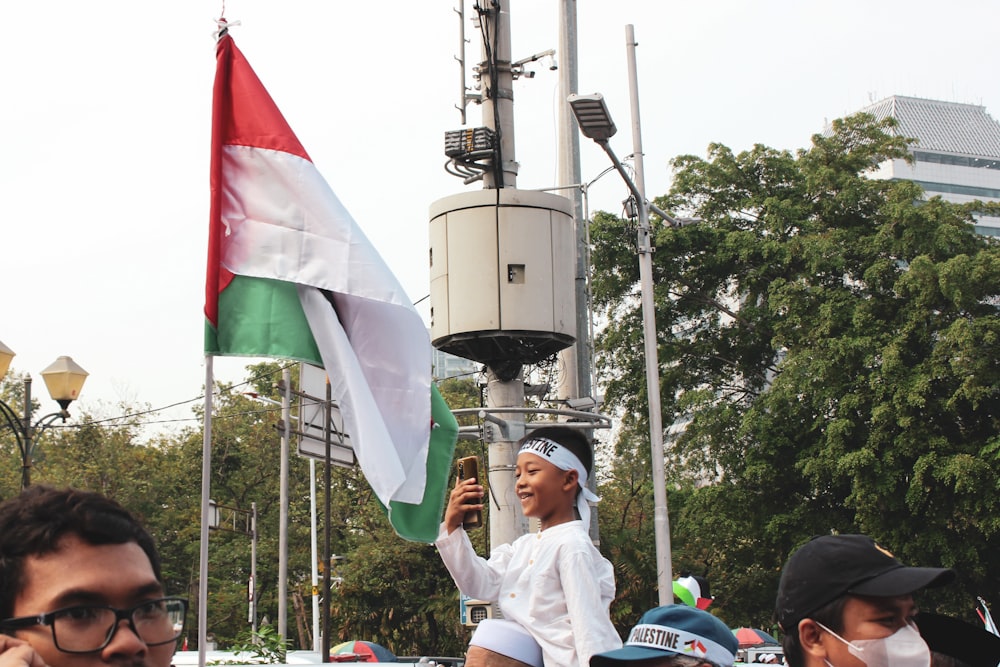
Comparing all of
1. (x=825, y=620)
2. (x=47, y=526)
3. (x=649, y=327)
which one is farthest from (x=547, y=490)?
(x=649, y=327)

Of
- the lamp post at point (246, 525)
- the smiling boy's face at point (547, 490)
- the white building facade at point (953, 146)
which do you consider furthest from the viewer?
the white building facade at point (953, 146)

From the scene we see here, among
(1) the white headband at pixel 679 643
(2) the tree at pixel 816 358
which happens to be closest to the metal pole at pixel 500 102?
(1) the white headband at pixel 679 643

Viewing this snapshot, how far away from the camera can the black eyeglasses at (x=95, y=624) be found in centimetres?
212

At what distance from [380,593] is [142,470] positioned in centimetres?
1585

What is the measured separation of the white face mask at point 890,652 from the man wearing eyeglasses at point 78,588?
182 centimetres

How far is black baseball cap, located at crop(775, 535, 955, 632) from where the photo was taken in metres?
3.28

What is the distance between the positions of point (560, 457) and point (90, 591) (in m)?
3.23

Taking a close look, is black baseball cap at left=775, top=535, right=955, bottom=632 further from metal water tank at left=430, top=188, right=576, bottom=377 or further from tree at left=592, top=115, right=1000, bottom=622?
tree at left=592, top=115, right=1000, bottom=622

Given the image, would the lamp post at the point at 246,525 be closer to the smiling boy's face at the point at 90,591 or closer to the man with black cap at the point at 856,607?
the man with black cap at the point at 856,607

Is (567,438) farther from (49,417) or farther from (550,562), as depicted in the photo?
(49,417)

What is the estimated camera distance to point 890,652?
10.9 ft

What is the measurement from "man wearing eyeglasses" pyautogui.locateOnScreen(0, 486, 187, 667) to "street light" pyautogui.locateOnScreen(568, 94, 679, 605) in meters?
12.7

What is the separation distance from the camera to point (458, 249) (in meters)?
12.8

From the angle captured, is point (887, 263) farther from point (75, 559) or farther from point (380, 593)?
point (75, 559)
